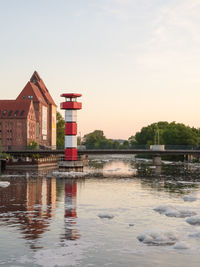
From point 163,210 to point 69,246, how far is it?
18.1 metres

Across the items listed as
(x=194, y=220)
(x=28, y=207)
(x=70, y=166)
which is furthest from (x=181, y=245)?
(x=70, y=166)

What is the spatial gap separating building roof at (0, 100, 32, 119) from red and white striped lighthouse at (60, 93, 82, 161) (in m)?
62.6

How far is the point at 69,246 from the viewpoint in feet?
102

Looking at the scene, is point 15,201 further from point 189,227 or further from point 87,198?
point 189,227

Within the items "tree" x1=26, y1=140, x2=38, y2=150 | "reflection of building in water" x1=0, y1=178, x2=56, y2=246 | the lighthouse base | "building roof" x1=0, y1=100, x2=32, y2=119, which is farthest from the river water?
"building roof" x1=0, y1=100, x2=32, y2=119

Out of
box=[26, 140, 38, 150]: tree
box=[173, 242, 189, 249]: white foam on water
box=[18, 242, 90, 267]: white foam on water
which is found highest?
box=[26, 140, 38, 150]: tree

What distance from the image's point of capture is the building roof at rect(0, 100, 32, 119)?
18188cm

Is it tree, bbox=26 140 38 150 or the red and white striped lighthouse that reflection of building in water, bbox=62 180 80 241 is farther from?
tree, bbox=26 140 38 150

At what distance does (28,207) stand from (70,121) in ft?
237

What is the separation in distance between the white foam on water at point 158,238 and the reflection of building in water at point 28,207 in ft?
28.7

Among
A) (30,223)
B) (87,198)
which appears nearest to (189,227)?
(30,223)

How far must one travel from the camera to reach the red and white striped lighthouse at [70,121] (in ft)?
399

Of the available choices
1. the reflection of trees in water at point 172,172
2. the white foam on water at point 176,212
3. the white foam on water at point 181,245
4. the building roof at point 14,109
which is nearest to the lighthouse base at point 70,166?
the reflection of trees in water at point 172,172

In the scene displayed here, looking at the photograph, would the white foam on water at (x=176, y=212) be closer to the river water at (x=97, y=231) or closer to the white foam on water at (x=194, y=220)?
the river water at (x=97, y=231)
